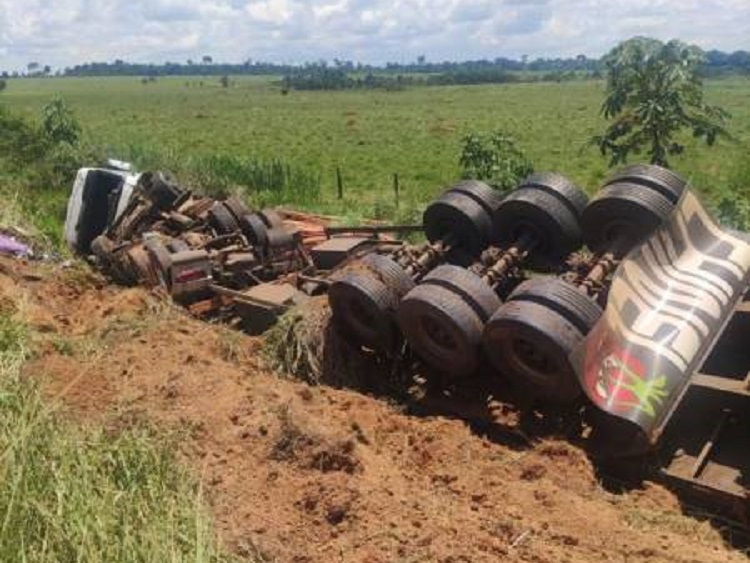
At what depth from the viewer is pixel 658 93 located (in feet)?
32.1

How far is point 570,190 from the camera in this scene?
7367 mm

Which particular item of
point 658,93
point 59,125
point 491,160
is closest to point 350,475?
point 658,93

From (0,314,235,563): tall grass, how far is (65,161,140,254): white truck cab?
7472mm

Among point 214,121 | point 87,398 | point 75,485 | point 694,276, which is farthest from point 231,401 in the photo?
point 214,121

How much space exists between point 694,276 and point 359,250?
3380 mm

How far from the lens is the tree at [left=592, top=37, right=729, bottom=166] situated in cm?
964

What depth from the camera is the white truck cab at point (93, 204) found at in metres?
11.7

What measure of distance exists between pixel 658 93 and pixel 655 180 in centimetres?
323

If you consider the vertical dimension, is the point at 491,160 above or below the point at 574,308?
above

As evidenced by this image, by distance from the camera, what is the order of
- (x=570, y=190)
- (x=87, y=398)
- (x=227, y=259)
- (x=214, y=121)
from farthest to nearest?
(x=214, y=121), (x=227, y=259), (x=570, y=190), (x=87, y=398)

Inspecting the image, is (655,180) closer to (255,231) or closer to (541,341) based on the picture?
(541,341)

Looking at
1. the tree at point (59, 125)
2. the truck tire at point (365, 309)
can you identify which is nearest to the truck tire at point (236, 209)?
the truck tire at point (365, 309)

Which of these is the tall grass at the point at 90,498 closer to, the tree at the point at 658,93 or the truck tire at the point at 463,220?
the truck tire at the point at 463,220

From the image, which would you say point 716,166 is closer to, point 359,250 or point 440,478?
point 359,250
